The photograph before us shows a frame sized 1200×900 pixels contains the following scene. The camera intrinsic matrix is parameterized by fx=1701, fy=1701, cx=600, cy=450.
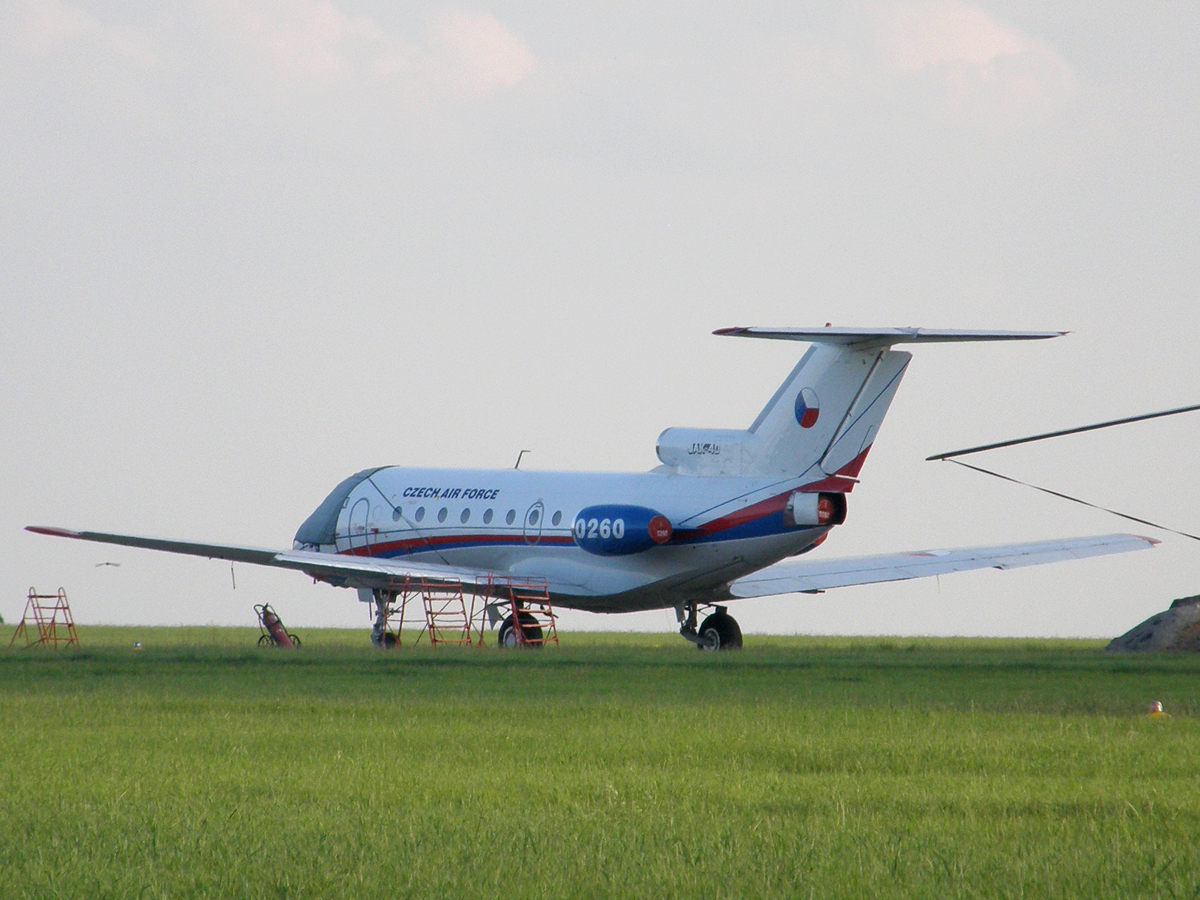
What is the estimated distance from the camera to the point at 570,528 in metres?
34.0

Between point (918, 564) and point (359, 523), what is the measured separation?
1303cm

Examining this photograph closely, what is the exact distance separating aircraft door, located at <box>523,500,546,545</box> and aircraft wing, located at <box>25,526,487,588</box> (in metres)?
1.19

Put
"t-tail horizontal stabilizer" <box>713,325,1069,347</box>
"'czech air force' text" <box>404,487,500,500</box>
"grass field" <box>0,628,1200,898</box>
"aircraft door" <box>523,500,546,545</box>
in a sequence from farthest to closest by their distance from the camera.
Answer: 1. "'czech air force' text" <box>404,487,500,500</box>
2. "aircraft door" <box>523,500,546,545</box>
3. "t-tail horizontal stabilizer" <box>713,325,1069,347</box>
4. "grass field" <box>0,628,1200,898</box>

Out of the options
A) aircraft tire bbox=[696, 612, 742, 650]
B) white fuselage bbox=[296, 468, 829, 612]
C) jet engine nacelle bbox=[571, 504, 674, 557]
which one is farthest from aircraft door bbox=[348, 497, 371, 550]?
aircraft tire bbox=[696, 612, 742, 650]

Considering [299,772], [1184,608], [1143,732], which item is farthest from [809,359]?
[299,772]

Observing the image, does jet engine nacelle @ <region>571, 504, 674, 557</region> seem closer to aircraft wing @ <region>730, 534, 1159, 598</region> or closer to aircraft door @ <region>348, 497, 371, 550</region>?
aircraft wing @ <region>730, 534, 1159, 598</region>

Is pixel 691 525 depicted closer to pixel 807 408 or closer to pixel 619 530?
pixel 619 530

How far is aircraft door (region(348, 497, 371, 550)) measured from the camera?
38.5m

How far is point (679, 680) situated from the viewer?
66.5 ft

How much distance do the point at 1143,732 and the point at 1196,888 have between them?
653cm

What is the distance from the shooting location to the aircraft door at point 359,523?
3850 cm

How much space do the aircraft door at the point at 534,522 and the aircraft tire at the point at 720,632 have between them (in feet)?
12.9

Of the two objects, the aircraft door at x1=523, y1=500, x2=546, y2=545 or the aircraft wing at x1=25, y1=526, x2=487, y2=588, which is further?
the aircraft door at x1=523, y1=500, x2=546, y2=545

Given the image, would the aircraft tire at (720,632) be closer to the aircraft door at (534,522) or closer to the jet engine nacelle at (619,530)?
the jet engine nacelle at (619,530)
